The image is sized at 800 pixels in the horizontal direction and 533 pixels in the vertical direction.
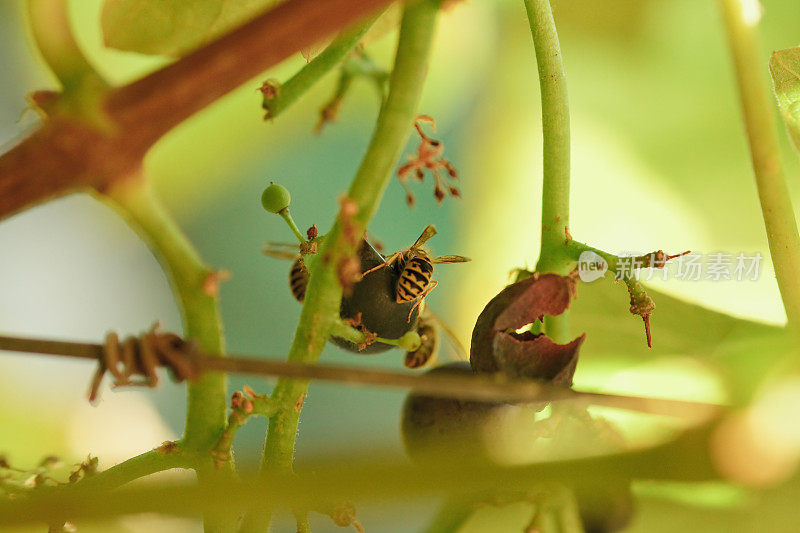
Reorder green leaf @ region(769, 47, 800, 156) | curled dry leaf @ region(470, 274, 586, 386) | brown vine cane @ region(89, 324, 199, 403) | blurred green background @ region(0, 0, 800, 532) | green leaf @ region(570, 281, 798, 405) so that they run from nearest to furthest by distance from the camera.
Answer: brown vine cane @ region(89, 324, 199, 403) → curled dry leaf @ region(470, 274, 586, 386) → green leaf @ region(769, 47, 800, 156) → green leaf @ region(570, 281, 798, 405) → blurred green background @ region(0, 0, 800, 532)

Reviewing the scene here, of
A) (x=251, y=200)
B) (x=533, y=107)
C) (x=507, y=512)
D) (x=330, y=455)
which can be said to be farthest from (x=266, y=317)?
(x=330, y=455)

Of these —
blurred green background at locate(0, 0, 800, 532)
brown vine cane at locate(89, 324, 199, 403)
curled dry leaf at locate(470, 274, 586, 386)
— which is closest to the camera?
brown vine cane at locate(89, 324, 199, 403)

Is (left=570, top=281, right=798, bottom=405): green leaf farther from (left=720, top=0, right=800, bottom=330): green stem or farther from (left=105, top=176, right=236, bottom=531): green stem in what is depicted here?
(left=105, top=176, right=236, bottom=531): green stem

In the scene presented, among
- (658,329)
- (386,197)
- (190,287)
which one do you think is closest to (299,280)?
(190,287)

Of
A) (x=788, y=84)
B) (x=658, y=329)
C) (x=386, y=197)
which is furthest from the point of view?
(x=386, y=197)

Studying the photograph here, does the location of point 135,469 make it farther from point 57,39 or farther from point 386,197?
point 386,197

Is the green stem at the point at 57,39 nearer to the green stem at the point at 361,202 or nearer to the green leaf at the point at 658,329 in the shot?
the green stem at the point at 361,202

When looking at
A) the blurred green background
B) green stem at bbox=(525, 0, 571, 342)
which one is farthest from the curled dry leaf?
the blurred green background
